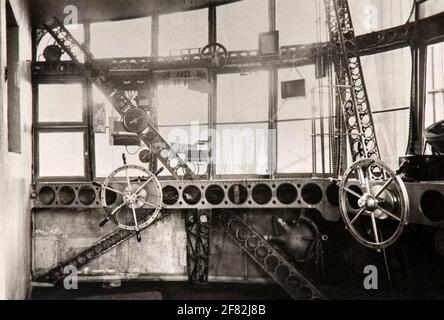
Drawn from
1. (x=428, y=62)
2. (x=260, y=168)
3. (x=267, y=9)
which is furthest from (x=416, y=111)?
(x=267, y=9)

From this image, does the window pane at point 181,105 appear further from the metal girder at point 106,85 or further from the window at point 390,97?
the window at point 390,97

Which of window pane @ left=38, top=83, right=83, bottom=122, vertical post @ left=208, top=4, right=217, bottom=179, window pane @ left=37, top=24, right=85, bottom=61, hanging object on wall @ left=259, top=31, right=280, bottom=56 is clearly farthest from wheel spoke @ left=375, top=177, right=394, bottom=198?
window pane @ left=37, top=24, right=85, bottom=61

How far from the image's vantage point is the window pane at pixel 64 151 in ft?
23.9

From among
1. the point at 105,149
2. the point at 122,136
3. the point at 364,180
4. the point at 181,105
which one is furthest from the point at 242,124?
the point at 364,180

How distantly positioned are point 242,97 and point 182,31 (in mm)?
1756

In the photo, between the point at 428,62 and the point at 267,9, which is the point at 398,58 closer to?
the point at 428,62

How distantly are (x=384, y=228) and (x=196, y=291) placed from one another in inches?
132

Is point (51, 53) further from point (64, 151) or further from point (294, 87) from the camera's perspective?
point (294, 87)

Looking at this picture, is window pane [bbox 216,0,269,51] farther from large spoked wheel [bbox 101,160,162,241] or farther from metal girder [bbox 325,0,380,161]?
large spoked wheel [bbox 101,160,162,241]

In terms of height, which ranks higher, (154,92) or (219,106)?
(154,92)

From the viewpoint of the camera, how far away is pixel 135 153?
23.4ft

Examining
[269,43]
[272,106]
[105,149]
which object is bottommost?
[105,149]

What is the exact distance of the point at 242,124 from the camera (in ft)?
23.2

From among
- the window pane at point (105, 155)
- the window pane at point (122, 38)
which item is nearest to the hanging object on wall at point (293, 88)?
the window pane at point (122, 38)
